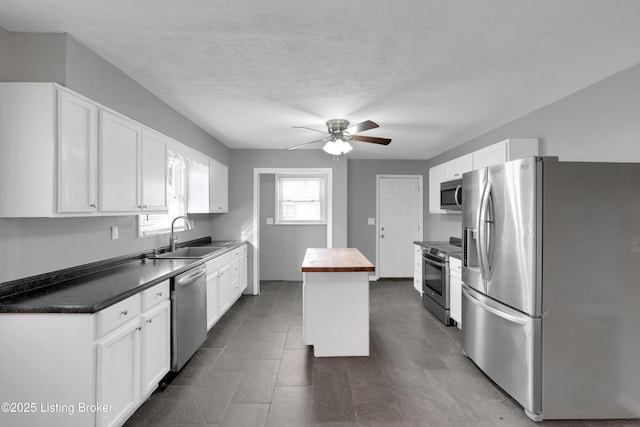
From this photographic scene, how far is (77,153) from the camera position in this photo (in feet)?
6.00

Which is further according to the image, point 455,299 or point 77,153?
point 455,299

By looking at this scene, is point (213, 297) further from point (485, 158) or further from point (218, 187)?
point (485, 158)

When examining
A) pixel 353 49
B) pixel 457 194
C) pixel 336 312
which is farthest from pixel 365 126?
pixel 336 312

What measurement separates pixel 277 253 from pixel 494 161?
4.06m

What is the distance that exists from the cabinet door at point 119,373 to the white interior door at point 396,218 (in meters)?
4.72

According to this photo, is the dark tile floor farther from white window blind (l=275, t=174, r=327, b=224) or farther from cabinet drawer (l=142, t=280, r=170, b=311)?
white window blind (l=275, t=174, r=327, b=224)

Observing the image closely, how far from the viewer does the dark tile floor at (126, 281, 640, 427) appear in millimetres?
2049

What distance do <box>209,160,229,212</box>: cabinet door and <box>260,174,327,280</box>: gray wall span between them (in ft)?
3.77

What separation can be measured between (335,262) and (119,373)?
185cm

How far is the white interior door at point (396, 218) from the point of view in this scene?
236 inches

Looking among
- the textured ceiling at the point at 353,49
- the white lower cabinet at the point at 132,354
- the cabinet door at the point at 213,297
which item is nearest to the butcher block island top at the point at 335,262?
the cabinet door at the point at 213,297

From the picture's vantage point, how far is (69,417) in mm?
1556

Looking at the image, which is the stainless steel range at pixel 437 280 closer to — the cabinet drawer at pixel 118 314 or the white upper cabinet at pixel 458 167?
the white upper cabinet at pixel 458 167

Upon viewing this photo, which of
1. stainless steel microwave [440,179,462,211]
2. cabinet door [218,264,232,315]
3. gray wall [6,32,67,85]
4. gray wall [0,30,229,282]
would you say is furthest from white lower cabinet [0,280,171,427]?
stainless steel microwave [440,179,462,211]
